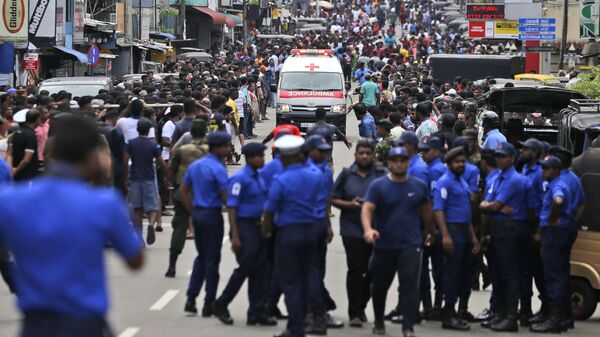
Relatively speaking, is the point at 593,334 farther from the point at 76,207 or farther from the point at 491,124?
the point at 76,207

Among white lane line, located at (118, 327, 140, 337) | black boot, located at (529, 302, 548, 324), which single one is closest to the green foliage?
black boot, located at (529, 302, 548, 324)

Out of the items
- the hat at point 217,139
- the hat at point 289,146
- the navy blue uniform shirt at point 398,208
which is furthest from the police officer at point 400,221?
the hat at point 217,139

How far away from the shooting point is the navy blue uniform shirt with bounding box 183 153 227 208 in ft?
42.1

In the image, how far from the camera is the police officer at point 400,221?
1153 centimetres

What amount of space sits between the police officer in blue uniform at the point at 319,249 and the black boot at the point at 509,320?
1.58 metres

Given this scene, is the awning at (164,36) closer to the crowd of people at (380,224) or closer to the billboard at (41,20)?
the billboard at (41,20)

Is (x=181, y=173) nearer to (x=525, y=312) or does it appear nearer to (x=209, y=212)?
(x=209, y=212)

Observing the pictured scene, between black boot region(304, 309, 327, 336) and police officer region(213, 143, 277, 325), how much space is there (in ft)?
1.78

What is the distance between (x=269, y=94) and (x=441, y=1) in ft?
271

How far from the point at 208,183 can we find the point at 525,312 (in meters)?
3.07

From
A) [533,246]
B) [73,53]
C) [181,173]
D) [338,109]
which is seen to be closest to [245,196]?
[533,246]

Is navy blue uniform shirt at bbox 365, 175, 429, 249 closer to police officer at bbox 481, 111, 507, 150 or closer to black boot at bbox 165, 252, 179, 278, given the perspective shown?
black boot at bbox 165, 252, 179, 278

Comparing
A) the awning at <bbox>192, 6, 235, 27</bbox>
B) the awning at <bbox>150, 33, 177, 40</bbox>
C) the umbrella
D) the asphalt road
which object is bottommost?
the asphalt road

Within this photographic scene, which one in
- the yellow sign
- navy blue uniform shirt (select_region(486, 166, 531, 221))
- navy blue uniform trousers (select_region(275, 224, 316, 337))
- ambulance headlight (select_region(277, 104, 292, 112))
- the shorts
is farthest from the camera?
the yellow sign
